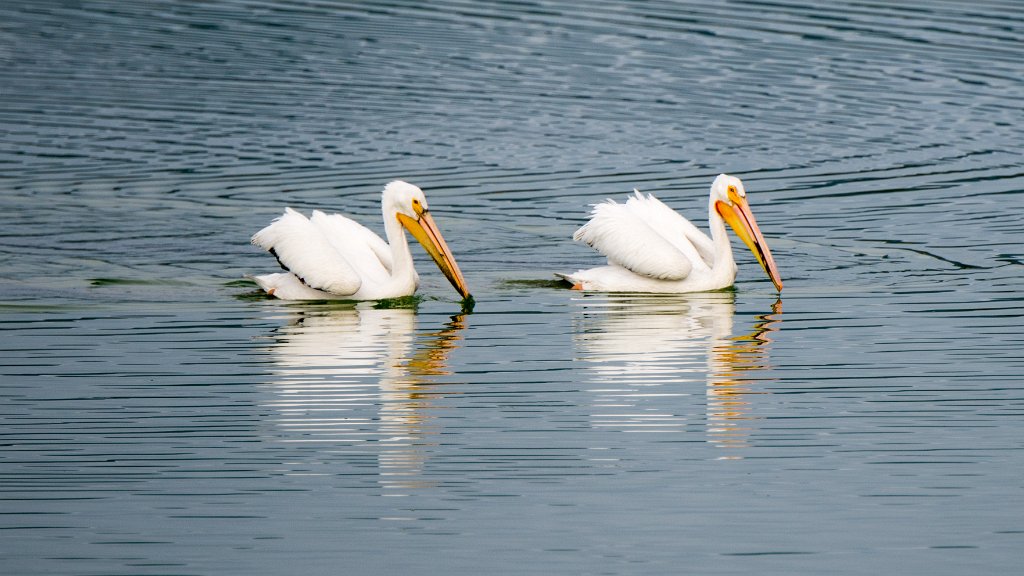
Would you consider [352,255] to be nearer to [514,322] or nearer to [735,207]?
[514,322]

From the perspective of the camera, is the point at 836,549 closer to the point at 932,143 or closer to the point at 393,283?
the point at 393,283

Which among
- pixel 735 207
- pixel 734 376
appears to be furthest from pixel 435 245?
pixel 734 376

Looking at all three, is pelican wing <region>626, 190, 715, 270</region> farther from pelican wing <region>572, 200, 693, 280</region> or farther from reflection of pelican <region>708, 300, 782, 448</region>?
reflection of pelican <region>708, 300, 782, 448</region>

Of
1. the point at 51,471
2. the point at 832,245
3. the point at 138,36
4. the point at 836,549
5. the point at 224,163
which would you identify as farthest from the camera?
the point at 138,36

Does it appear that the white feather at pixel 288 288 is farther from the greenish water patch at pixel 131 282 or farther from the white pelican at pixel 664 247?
the white pelican at pixel 664 247

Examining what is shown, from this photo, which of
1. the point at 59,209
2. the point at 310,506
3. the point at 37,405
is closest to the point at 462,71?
the point at 59,209

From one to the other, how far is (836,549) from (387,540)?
4.21 feet

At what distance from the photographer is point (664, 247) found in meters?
10.1

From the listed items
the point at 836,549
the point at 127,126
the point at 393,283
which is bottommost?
the point at 836,549

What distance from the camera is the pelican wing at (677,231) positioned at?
34.0ft

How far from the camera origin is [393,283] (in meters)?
10.0

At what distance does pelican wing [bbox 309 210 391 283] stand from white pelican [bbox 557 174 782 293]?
96cm

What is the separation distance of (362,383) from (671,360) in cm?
136

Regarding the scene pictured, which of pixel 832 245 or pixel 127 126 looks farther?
pixel 127 126
